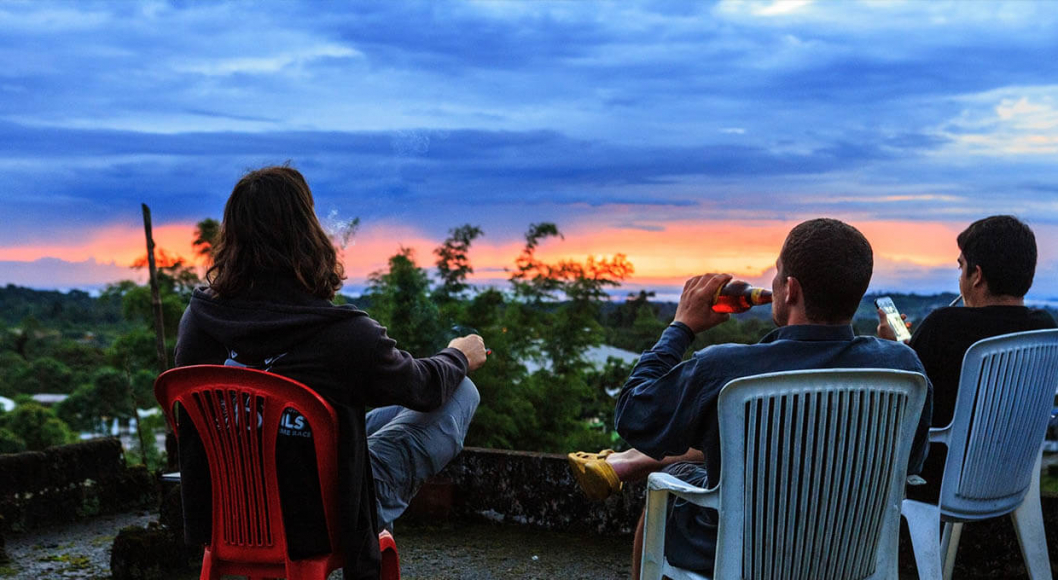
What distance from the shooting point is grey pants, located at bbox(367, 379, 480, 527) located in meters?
2.92

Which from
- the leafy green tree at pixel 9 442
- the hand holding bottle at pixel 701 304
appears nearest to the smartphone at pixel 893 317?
the hand holding bottle at pixel 701 304

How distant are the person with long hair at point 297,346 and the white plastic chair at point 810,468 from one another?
0.87 meters

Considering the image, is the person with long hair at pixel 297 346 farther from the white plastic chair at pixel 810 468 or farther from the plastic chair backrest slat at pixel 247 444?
the white plastic chair at pixel 810 468

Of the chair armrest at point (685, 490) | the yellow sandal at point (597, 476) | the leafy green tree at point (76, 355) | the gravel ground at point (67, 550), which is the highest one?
the chair armrest at point (685, 490)

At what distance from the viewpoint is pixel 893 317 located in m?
3.54

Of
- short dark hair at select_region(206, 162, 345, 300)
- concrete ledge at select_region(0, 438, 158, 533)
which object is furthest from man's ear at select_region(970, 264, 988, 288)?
concrete ledge at select_region(0, 438, 158, 533)

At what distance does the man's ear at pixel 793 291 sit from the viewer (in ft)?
7.64

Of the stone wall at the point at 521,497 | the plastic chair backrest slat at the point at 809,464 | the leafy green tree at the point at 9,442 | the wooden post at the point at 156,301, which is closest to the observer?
the plastic chair backrest slat at the point at 809,464

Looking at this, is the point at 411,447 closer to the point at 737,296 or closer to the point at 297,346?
the point at 297,346

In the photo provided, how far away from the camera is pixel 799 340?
2324 millimetres

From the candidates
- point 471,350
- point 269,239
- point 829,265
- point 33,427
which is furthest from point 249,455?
point 33,427

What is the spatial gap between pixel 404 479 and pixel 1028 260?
85.8 inches

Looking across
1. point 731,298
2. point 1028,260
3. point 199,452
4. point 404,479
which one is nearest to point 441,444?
point 404,479

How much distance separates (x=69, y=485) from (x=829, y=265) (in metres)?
4.10
